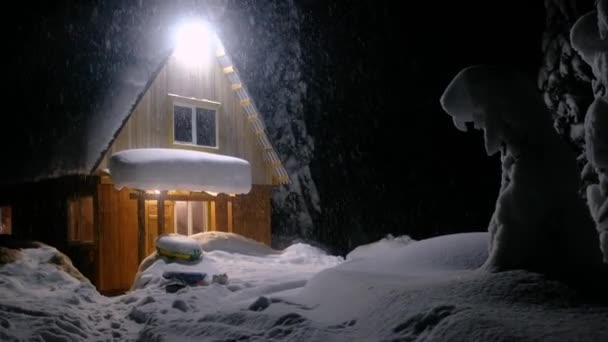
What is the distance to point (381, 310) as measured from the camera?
5.00m

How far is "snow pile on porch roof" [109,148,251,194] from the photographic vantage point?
12094 mm

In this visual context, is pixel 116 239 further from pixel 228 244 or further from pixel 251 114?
pixel 251 114

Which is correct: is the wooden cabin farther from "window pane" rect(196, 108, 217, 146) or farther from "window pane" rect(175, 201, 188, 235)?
"window pane" rect(175, 201, 188, 235)

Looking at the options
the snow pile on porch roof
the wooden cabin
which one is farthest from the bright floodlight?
the snow pile on porch roof

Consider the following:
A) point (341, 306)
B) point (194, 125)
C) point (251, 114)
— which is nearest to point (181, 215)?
point (194, 125)

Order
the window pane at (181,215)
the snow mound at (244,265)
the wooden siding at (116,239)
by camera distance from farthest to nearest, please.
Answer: the window pane at (181,215), the wooden siding at (116,239), the snow mound at (244,265)

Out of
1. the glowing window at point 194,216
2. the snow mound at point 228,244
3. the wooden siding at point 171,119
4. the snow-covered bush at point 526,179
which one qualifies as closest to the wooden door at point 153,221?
the glowing window at point 194,216

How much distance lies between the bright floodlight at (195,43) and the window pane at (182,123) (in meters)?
1.43

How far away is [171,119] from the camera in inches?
559

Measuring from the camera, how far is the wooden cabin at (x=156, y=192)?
42.4ft

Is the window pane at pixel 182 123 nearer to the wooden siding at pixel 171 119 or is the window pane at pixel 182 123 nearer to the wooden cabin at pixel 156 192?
the wooden cabin at pixel 156 192

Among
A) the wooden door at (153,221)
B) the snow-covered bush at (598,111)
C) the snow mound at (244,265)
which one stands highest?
the snow-covered bush at (598,111)

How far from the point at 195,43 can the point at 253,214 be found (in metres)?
5.89

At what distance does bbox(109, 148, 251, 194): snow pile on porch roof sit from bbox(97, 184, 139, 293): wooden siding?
109cm
